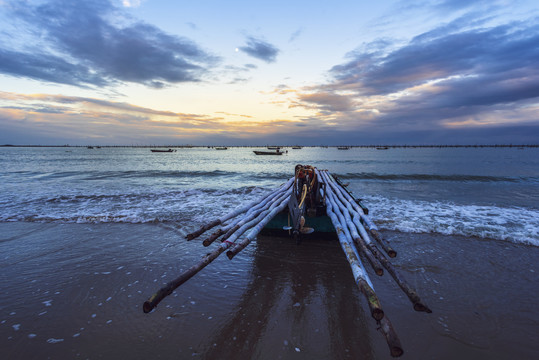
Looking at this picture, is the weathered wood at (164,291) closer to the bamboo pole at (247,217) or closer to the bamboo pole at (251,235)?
the bamboo pole at (251,235)

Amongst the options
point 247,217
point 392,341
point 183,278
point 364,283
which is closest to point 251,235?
point 247,217

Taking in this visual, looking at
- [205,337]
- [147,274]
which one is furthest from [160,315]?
[147,274]

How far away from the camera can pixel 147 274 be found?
513 cm

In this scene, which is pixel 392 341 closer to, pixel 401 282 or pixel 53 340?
pixel 401 282

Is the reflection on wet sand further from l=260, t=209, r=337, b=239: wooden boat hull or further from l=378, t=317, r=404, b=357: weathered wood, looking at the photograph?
l=378, t=317, r=404, b=357: weathered wood

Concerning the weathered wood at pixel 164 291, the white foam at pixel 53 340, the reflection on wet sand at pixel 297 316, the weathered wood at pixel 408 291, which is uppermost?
the weathered wood at pixel 408 291

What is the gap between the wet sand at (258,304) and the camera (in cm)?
317

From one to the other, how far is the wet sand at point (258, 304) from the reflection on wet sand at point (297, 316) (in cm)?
2

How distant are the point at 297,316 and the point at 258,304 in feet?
2.34

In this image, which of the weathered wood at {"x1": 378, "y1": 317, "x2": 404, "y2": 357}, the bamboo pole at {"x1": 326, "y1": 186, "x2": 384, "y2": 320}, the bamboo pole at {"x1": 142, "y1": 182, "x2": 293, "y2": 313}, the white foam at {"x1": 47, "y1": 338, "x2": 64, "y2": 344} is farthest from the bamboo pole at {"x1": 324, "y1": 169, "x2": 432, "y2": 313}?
the white foam at {"x1": 47, "y1": 338, "x2": 64, "y2": 344}

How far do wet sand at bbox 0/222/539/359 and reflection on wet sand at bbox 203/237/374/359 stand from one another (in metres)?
0.02

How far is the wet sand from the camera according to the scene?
3.17 m

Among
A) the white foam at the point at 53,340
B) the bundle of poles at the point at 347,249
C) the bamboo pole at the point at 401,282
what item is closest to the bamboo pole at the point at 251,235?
the bundle of poles at the point at 347,249

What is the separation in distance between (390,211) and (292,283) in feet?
26.8
